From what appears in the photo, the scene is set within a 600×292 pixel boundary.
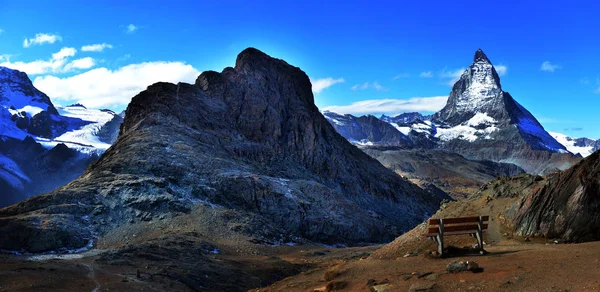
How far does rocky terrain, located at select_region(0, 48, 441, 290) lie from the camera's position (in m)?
47.8

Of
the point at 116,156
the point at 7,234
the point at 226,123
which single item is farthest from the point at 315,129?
the point at 7,234

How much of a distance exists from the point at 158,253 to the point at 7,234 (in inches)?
625

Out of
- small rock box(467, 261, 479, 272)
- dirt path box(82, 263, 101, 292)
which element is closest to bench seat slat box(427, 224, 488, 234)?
small rock box(467, 261, 479, 272)

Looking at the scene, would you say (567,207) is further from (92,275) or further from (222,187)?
(222,187)

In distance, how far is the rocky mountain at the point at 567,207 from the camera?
2055 cm

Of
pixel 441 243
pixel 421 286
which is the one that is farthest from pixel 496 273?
pixel 441 243

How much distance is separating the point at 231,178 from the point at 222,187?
217 cm

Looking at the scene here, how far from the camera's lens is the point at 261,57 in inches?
4520

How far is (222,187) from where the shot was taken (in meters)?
67.4

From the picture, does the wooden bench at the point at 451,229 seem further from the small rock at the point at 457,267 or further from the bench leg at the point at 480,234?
the small rock at the point at 457,267

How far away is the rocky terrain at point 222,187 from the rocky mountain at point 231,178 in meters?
0.19

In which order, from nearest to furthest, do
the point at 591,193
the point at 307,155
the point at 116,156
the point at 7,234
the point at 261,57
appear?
the point at 591,193 → the point at 7,234 → the point at 116,156 → the point at 307,155 → the point at 261,57

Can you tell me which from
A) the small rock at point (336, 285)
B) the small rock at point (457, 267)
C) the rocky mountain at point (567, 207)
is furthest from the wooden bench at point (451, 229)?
the rocky mountain at point (567, 207)

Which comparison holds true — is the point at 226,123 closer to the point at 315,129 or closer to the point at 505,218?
the point at 315,129
